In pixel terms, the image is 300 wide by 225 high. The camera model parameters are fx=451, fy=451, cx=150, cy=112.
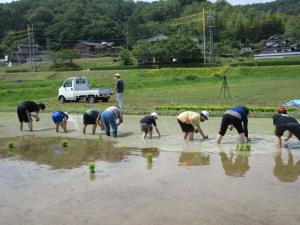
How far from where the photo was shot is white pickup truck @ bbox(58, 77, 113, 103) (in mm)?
28900

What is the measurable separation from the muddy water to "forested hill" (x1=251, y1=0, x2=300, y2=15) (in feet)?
531

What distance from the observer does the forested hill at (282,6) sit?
6725 inches

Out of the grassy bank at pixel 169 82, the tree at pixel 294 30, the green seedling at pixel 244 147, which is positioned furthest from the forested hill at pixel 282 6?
the green seedling at pixel 244 147

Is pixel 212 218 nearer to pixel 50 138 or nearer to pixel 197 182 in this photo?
pixel 197 182

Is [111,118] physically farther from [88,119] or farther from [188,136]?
[188,136]

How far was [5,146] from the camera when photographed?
15062 millimetres

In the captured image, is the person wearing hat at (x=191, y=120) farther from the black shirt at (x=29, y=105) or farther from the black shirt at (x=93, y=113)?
the black shirt at (x=29, y=105)

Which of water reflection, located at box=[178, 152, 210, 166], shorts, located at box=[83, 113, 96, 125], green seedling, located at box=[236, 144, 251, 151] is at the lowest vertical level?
water reflection, located at box=[178, 152, 210, 166]

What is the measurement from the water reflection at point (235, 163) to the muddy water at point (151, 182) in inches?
0.9

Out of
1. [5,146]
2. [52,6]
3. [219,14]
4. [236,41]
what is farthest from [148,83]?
[52,6]

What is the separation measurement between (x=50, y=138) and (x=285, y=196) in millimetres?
10050

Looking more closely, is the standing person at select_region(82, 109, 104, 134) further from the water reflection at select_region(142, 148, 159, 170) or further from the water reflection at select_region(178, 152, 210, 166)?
the water reflection at select_region(178, 152, 210, 166)

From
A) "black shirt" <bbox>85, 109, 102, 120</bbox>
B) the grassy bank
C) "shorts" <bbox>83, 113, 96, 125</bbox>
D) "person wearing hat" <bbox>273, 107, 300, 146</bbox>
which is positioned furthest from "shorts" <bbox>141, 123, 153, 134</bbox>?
the grassy bank

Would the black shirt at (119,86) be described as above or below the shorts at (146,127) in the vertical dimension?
above
